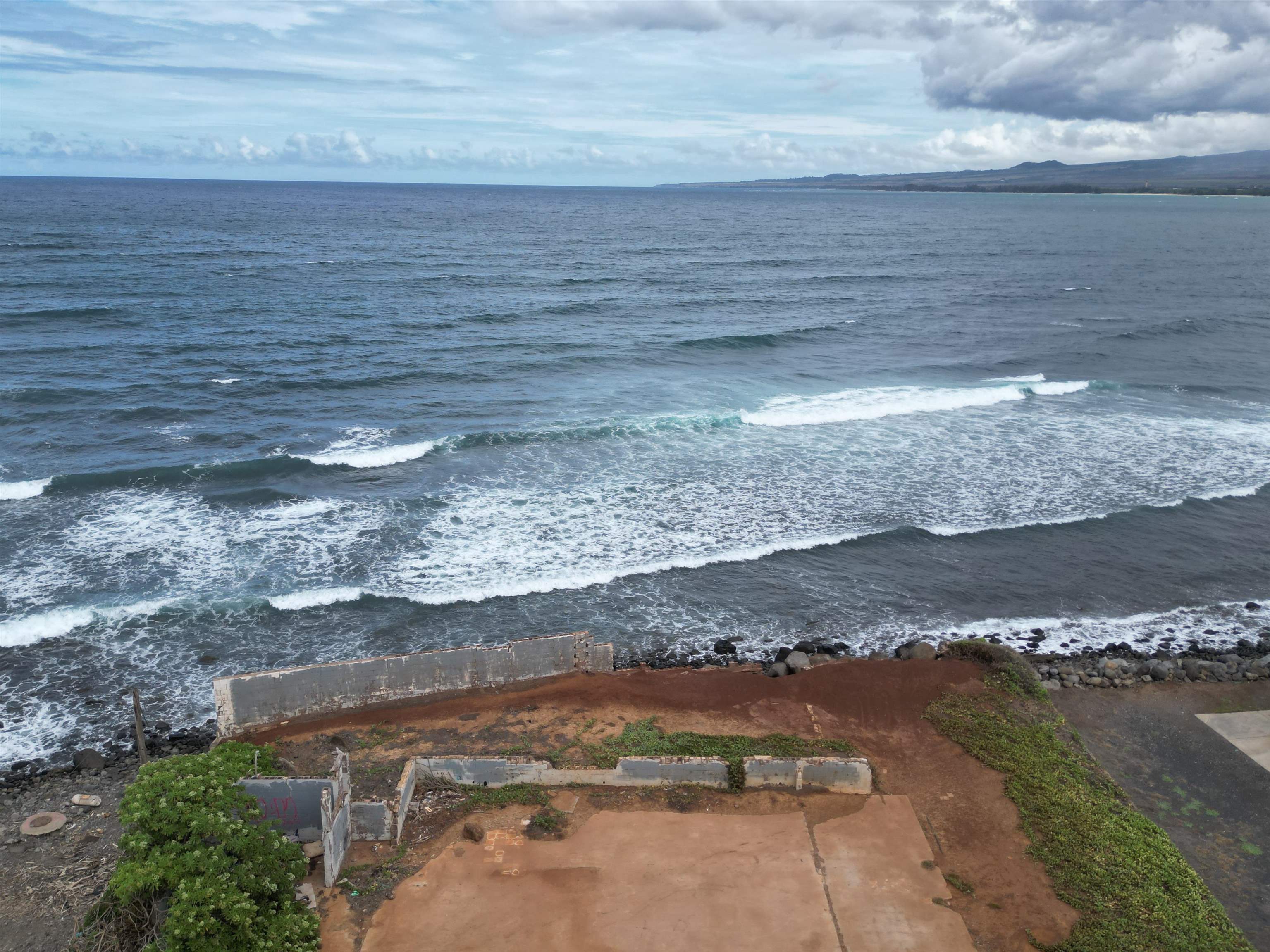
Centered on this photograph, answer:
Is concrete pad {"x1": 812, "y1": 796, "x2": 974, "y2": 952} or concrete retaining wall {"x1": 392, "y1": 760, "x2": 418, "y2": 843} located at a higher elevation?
concrete retaining wall {"x1": 392, "y1": 760, "x2": 418, "y2": 843}

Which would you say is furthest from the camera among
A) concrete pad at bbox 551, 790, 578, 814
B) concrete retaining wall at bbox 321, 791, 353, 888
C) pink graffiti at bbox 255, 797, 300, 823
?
concrete pad at bbox 551, 790, 578, 814

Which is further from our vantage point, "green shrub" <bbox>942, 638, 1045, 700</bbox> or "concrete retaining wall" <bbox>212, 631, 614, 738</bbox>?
"green shrub" <bbox>942, 638, 1045, 700</bbox>

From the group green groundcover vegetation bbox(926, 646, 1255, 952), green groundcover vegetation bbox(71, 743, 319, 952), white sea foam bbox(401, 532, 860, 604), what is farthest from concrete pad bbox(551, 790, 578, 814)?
white sea foam bbox(401, 532, 860, 604)

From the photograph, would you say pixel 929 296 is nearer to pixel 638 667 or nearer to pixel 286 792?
pixel 638 667

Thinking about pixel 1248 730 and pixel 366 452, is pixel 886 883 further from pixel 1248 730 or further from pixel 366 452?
pixel 366 452

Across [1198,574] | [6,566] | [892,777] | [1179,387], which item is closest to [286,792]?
[892,777]

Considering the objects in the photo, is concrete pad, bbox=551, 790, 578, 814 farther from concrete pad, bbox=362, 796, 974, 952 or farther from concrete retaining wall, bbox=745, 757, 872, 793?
concrete retaining wall, bbox=745, 757, 872, 793

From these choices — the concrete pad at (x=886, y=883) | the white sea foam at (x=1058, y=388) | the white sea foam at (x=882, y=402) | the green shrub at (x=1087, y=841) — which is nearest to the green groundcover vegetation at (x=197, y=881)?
the concrete pad at (x=886, y=883)
